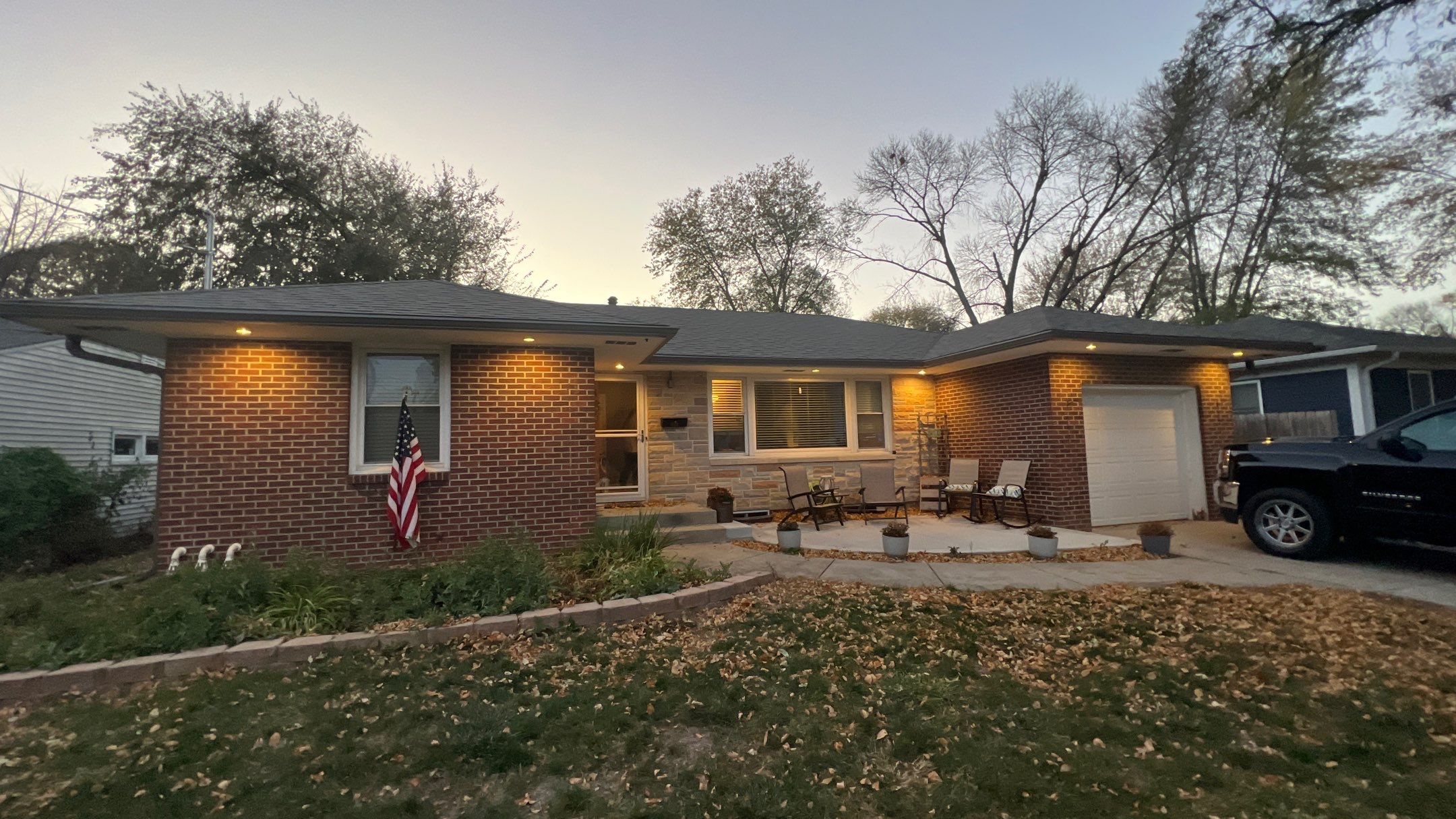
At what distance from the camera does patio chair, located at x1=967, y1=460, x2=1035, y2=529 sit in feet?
28.5

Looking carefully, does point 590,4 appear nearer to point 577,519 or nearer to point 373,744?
point 577,519

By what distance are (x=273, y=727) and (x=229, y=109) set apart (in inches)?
908

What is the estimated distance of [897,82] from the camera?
41.2 feet

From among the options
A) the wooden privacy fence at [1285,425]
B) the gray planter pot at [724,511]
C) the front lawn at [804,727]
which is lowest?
the front lawn at [804,727]

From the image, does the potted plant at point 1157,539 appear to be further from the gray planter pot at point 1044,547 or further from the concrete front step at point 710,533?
the concrete front step at point 710,533

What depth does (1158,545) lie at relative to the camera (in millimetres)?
6875

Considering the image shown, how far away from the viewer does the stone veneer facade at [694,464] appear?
31.2 feet

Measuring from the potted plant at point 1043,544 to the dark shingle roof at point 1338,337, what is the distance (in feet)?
23.1

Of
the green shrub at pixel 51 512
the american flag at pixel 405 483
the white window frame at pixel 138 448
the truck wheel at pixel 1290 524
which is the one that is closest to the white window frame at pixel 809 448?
the american flag at pixel 405 483

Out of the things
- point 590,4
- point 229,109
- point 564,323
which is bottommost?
point 564,323

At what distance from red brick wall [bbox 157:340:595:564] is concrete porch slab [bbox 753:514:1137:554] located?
2969 millimetres

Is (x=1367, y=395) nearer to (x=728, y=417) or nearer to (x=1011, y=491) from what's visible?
(x=1011, y=491)

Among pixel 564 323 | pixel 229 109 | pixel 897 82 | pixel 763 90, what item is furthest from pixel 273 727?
pixel 229 109

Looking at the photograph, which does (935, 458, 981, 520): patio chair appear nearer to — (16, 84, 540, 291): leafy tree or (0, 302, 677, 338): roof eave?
(0, 302, 677, 338): roof eave
